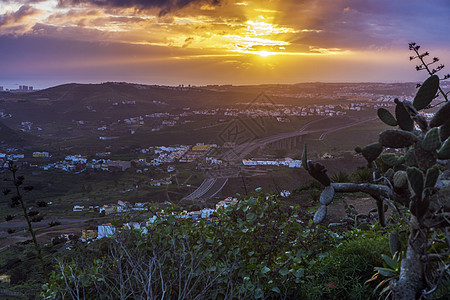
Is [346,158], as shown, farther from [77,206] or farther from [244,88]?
[244,88]

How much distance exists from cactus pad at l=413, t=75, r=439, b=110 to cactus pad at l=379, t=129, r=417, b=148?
1.63 ft

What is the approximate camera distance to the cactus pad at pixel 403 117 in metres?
2.80

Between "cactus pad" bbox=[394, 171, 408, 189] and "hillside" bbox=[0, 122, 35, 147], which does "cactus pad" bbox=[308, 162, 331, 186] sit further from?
"hillside" bbox=[0, 122, 35, 147]

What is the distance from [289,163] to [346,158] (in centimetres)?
793

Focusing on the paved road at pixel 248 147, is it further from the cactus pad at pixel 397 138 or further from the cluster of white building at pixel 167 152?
the cactus pad at pixel 397 138

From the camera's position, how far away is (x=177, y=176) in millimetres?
35156

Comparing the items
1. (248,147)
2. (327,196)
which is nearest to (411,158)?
(327,196)

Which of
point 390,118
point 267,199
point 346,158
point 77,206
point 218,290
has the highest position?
point 390,118

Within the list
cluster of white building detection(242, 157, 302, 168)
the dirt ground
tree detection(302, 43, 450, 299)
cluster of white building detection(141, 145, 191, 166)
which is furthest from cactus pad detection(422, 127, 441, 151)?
cluster of white building detection(141, 145, 191, 166)

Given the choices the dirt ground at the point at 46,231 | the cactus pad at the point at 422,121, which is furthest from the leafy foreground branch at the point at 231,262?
the dirt ground at the point at 46,231

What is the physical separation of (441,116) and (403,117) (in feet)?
1.03

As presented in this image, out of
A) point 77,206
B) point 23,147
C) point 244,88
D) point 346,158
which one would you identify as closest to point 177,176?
point 77,206

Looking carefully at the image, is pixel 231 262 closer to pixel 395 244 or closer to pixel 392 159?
pixel 395 244

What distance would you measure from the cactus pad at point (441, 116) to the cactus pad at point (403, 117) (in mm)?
226
